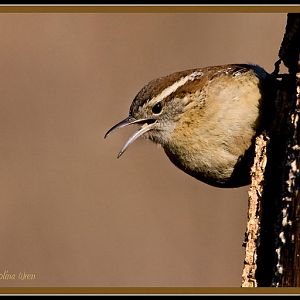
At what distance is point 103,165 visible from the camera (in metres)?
8.87

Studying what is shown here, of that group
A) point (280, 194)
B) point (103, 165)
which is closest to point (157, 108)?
point (280, 194)

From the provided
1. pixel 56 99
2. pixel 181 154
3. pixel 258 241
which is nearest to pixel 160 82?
pixel 181 154

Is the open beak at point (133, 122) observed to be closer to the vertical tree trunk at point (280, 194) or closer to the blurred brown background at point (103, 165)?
the vertical tree trunk at point (280, 194)

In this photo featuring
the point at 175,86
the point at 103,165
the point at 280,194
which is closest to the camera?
the point at 280,194

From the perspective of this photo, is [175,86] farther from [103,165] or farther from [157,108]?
[103,165]

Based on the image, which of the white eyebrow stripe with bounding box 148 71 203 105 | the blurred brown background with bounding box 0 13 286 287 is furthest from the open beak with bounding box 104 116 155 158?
the blurred brown background with bounding box 0 13 286 287

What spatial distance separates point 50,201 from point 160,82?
3.14 m

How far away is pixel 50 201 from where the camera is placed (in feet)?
28.3

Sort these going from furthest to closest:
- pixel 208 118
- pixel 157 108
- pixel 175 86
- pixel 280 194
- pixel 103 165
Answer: pixel 103 165 < pixel 157 108 < pixel 175 86 < pixel 208 118 < pixel 280 194

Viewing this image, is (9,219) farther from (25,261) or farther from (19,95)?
(19,95)

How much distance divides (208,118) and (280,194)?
1055 mm

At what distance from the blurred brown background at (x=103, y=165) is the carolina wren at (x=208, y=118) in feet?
6.09

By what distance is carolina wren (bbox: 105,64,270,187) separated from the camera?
5.52m

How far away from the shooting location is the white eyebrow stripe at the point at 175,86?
231 inches
